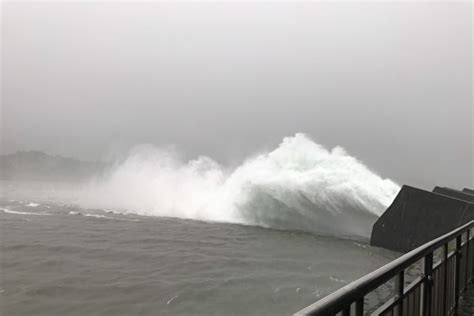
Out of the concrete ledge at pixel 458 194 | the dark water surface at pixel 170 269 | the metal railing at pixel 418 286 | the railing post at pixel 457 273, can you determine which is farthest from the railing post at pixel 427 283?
the concrete ledge at pixel 458 194

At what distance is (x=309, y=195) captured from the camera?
23000mm

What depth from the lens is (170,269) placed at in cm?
A: 1166

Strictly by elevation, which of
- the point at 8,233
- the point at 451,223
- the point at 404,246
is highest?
the point at 451,223

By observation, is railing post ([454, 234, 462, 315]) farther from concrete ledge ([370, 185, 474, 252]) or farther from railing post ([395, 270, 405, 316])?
→ concrete ledge ([370, 185, 474, 252])

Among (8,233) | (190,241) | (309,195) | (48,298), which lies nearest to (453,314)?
(48,298)

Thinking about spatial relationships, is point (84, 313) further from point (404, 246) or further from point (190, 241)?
point (404, 246)

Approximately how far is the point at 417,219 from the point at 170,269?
9.52 m

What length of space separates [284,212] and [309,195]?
1.99 meters

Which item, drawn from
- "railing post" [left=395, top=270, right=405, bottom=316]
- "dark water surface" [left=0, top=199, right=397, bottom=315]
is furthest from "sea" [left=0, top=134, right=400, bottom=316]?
"railing post" [left=395, top=270, right=405, bottom=316]

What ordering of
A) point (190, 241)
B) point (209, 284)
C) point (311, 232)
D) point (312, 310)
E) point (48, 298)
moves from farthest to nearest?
1. point (311, 232)
2. point (190, 241)
3. point (209, 284)
4. point (48, 298)
5. point (312, 310)

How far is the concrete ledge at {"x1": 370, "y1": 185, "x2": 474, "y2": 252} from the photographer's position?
42.4 ft

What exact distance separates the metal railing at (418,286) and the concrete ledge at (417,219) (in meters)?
7.87

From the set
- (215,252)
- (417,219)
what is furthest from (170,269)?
(417,219)

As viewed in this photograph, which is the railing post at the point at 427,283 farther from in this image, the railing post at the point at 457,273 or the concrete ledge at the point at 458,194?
the concrete ledge at the point at 458,194
